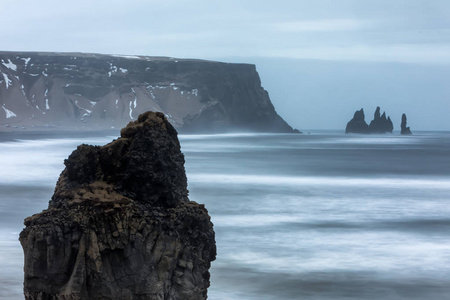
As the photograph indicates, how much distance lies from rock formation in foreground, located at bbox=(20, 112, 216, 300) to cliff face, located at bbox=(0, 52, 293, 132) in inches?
6555

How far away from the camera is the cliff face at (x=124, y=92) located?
6949 inches

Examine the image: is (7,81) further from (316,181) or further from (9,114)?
(316,181)

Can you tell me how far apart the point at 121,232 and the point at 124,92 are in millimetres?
180654

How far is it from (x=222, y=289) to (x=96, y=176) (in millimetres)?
5897

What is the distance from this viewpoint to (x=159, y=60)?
639ft

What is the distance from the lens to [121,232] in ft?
15.7

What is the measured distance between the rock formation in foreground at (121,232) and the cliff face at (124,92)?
166 m

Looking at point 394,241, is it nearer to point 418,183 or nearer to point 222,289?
point 222,289

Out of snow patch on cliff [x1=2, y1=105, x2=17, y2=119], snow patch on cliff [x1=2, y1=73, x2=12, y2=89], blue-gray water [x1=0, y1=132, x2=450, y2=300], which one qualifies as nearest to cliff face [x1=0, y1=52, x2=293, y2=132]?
snow patch on cliff [x1=2, y1=73, x2=12, y2=89]

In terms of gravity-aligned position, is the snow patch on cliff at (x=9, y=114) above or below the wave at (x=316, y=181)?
above

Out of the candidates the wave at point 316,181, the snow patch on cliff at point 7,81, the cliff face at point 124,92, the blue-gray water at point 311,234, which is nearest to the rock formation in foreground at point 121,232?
the blue-gray water at point 311,234

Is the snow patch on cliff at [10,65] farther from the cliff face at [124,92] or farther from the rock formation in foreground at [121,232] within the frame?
the rock formation in foreground at [121,232]

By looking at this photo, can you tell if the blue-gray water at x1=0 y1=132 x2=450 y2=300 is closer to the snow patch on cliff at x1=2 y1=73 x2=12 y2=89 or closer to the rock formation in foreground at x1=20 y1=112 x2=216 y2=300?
the rock formation in foreground at x1=20 y1=112 x2=216 y2=300

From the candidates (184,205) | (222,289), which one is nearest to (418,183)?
(222,289)
